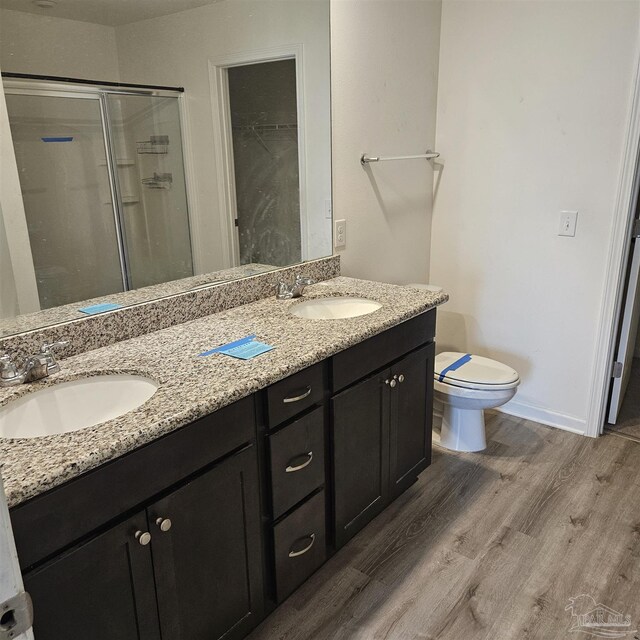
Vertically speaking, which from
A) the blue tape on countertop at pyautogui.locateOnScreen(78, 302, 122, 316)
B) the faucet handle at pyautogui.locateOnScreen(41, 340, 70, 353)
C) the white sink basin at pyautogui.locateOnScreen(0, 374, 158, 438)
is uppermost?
the blue tape on countertop at pyautogui.locateOnScreen(78, 302, 122, 316)

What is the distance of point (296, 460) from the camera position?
165cm

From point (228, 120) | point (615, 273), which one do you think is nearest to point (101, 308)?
point (228, 120)

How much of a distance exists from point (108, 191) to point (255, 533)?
1.06m

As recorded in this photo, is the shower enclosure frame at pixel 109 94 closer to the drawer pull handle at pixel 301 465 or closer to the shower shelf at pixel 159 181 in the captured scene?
the shower shelf at pixel 159 181

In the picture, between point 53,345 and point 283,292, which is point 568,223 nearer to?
point 283,292

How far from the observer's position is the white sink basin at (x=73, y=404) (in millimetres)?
1369

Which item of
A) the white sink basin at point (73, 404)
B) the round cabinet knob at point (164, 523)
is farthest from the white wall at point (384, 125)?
the round cabinet knob at point (164, 523)

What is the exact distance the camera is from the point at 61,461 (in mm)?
1050

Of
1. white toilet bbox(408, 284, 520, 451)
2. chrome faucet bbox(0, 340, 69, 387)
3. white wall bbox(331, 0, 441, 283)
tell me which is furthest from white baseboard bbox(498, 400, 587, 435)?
chrome faucet bbox(0, 340, 69, 387)

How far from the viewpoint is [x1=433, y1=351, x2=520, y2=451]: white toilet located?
8.24 ft

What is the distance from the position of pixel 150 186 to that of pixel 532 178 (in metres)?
1.81

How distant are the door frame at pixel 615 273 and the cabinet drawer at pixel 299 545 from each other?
5.40 feet

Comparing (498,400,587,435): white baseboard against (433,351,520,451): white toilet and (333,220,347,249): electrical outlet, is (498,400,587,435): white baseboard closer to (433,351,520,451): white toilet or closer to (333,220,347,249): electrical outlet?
(433,351,520,451): white toilet

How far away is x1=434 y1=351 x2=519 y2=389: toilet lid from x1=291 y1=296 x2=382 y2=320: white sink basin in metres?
0.62
